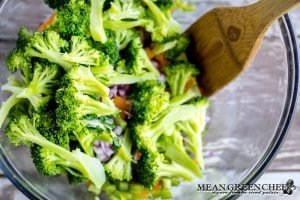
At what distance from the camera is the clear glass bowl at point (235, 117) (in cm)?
173

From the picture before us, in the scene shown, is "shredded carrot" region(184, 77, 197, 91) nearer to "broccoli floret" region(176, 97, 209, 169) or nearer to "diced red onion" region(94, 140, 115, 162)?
"broccoli floret" region(176, 97, 209, 169)

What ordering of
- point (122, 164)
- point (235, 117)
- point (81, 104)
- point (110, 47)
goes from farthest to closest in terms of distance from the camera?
point (235, 117) < point (122, 164) < point (110, 47) < point (81, 104)

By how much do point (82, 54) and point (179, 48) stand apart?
499 millimetres

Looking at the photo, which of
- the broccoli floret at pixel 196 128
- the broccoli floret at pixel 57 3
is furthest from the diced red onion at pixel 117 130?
the broccoli floret at pixel 57 3

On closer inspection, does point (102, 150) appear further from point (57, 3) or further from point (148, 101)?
point (57, 3)

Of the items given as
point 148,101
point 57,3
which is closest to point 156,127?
point 148,101

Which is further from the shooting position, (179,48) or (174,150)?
(179,48)

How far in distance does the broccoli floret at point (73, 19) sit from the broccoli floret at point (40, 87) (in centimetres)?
12

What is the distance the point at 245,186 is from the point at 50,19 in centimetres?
97

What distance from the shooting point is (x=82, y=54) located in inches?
59.6

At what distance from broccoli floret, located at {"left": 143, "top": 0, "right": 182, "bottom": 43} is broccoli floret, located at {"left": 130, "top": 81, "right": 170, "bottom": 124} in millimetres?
181

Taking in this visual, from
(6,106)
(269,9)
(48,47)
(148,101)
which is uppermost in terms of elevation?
(269,9)

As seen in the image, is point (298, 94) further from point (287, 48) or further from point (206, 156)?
point (206, 156)

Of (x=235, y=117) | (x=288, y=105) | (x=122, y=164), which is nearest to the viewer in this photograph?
(x=122, y=164)
